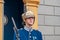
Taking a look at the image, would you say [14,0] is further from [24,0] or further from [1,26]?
[1,26]

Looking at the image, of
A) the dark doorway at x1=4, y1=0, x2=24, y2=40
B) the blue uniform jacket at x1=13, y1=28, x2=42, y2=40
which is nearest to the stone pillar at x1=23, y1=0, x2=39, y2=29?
the dark doorway at x1=4, y1=0, x2=24, y2=40

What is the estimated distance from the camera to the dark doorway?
9.84 m

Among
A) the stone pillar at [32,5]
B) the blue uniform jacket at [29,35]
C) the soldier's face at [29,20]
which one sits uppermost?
the stone pillar at [32,5]

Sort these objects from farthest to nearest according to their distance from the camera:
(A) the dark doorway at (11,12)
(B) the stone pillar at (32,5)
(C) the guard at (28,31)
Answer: (A) the dark doorway at (11,12)
(B) the stone pillar at (32,5)
(C) the guard at (28,31)

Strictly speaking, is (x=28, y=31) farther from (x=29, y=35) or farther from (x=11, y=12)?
(x=11, y=12)

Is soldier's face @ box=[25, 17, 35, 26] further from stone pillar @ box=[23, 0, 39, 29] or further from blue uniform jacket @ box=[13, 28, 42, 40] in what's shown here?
stone pillar @ box=[23, 0, 39, 29]

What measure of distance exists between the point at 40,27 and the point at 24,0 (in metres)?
1.11

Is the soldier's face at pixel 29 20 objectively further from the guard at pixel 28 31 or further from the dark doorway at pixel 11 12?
the dark doorway at pixel 11 12

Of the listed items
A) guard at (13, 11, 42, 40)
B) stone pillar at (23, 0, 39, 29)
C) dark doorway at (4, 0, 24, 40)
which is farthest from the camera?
dark doorway at (4, 0, 24, 40)

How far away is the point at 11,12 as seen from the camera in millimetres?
9961

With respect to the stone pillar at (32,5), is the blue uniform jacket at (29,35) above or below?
below

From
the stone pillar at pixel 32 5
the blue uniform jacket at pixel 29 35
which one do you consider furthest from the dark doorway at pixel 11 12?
the blue uniform jacket at pixel 29 35

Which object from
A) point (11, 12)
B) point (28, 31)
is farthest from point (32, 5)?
point (28, 31)

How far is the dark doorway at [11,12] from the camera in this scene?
984cm
